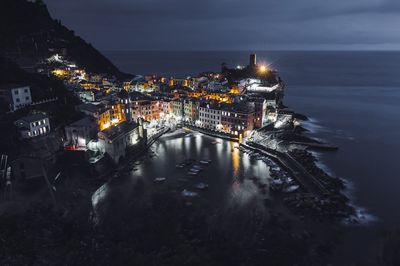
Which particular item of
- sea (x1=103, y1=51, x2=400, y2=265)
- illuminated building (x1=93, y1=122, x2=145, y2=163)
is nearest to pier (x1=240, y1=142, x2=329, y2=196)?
sea (x1=103, y1=51, x2=400, y2=265)

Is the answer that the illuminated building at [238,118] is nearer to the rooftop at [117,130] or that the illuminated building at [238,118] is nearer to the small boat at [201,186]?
the rooftop at [117,130]

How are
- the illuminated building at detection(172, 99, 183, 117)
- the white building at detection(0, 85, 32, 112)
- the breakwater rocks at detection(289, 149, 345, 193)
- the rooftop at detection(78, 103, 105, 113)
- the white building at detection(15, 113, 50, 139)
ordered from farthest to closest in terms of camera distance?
the illuminated building at detection(172, 99, 183, 117) → the rooftop at detection(78, 103, 105, 113) → the white building at detection(0, 85, 32, 112) → the white building at detection(15, 113, 50, 139) → the breakwater rocks at detection(289, 149, 345, 193)

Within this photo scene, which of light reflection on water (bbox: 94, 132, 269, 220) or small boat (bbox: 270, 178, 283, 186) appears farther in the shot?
small boat (bbox: 270, 178, 283, 186)

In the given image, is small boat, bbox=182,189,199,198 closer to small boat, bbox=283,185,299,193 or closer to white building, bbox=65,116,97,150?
small boat, bbox=283,185,299,193

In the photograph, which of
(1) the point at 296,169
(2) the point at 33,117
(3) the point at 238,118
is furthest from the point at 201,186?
(2) the point at 33,117

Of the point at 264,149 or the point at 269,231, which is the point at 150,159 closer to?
the point at 264,149

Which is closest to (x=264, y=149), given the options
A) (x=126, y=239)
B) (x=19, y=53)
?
(x=126, y=239)
